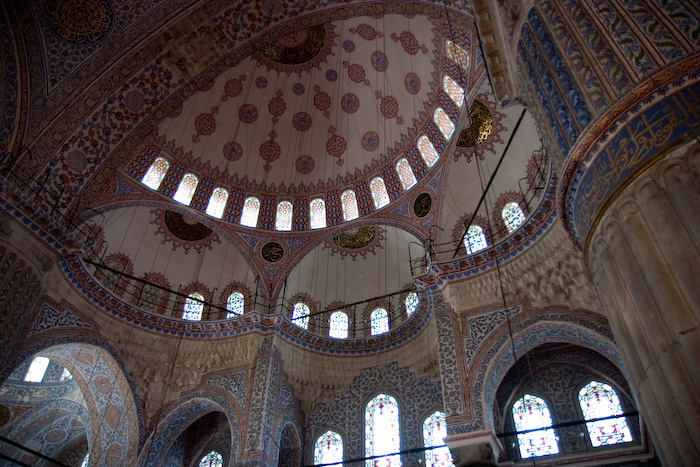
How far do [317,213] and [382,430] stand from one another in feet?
17.5

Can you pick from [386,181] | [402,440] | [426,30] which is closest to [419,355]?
[402,440]

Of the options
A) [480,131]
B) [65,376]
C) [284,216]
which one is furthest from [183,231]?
[480,131]

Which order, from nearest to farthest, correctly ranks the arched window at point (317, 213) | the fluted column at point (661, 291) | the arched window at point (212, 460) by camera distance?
the fluted column at point (661, 291) → the arched window at point (212, 460) → the arched window at point (317, 213)

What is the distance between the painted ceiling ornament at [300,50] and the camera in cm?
1221

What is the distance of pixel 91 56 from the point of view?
9352mm

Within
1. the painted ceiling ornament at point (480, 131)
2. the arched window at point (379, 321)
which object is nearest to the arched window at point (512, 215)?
the painted ceiling ornament at point (480, 131)

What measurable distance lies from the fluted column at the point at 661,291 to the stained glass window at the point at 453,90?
677 centimetres

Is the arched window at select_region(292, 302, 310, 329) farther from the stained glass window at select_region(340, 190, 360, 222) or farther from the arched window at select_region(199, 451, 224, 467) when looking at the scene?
the arched window at select_region(199, 451, 224, 467)

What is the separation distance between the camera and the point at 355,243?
12.8m

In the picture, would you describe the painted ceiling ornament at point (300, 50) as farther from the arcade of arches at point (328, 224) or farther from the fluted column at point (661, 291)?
the fluted column at point (661, 291)

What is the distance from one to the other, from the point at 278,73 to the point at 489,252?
274 inches

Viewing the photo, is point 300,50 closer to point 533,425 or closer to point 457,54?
point 457,54

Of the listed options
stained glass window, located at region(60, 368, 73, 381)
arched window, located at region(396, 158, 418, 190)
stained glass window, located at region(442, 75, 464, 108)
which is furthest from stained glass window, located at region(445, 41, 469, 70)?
stained glass window, located at region(60, 368, 73, 381)

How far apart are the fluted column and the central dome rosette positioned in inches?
309
